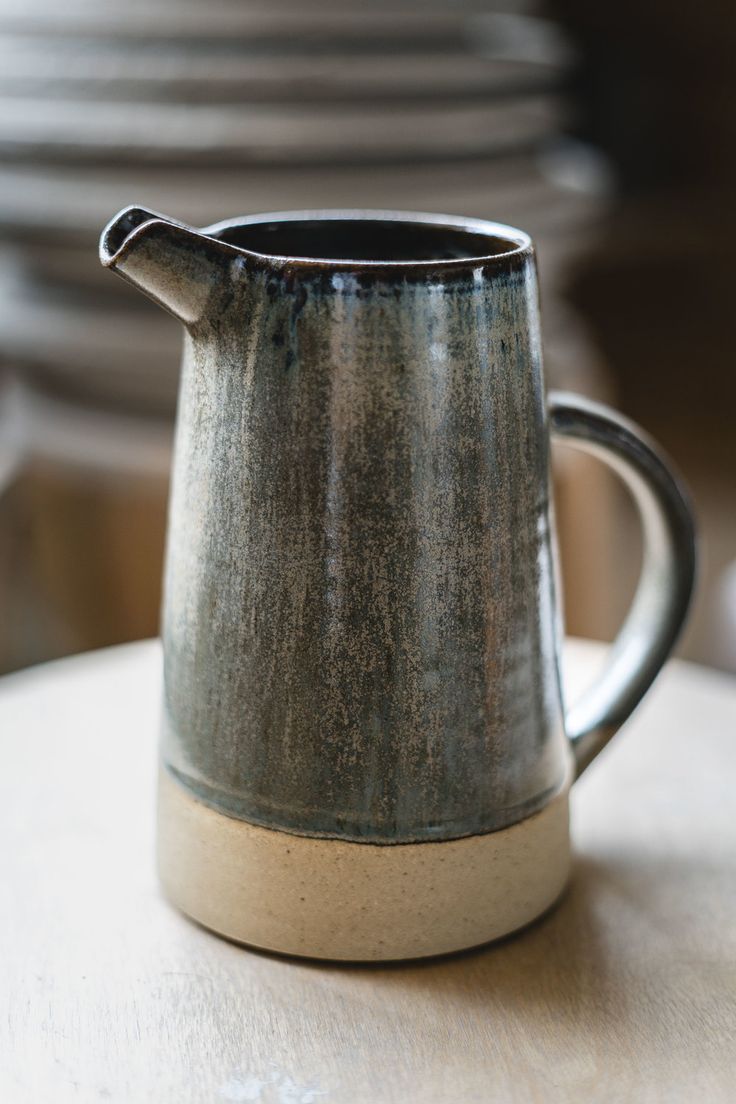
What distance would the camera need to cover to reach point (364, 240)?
46 centimetres

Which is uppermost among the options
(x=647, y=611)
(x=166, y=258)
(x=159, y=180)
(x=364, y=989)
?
(x=159, y=180)

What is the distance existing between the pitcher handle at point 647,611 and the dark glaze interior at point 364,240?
9 centimetres

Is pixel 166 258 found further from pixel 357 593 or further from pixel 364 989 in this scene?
pixel 364 989

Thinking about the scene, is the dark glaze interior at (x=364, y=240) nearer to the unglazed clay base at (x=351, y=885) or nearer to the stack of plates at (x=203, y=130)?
the unglazed clay base at (x=351, y=885)

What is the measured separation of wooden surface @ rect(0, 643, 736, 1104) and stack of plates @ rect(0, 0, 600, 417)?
20.6 inches

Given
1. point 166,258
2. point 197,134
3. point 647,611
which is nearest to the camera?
point 166,258

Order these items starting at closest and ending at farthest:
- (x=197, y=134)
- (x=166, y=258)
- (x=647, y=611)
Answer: (x=166, y=258)
(x=647, y=611)
(x=197, y=134)

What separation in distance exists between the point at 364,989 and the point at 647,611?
0.18 meters

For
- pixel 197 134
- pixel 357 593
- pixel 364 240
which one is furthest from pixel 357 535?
pixel 197 134

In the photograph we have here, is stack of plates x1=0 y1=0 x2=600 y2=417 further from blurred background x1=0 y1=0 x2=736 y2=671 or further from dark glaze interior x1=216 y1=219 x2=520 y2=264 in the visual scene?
dark glaze interior x1=216 y1=219 x2=520 y2=264

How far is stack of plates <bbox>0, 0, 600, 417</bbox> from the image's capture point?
929 mm

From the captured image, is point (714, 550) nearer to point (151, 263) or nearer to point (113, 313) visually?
point (113, 313)

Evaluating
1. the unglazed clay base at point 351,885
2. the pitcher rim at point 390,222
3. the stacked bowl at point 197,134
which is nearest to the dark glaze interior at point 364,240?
the pitcher rim at point 390,222

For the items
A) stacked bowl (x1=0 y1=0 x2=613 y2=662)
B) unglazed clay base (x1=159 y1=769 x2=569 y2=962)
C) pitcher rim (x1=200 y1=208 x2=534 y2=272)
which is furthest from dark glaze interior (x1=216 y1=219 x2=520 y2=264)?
stacked bowl (x1=0 y1=0 x2=613 y2=662)
